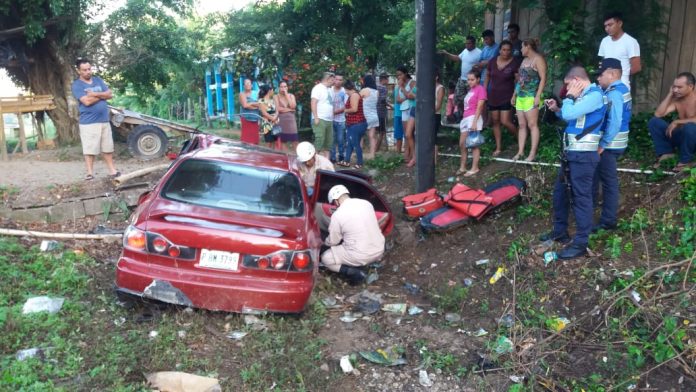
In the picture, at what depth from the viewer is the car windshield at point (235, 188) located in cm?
509

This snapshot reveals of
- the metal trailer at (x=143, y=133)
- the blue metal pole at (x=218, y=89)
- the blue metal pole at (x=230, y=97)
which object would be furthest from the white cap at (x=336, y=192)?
the blue metal pole at (x=218, y=89)

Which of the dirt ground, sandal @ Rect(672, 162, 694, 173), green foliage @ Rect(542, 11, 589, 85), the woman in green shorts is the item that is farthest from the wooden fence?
sandal @ Rect(672, 162, 694, 173)

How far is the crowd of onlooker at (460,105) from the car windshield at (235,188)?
3.58m

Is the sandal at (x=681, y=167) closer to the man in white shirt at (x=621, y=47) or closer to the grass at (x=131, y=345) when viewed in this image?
the man in white shirt at (x=621, y=47)

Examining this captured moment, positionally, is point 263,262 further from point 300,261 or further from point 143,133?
point 143,133

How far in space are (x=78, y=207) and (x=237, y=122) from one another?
11889 millimetres

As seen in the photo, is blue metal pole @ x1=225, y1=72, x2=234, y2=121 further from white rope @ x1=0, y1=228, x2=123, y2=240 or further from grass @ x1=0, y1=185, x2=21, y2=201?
white rope @ x1=0, y1=228, x2=123, y2=240

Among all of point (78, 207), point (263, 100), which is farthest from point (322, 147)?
point (78, 207)

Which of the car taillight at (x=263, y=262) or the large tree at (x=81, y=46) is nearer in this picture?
the car taillight at (x=263, y=262)

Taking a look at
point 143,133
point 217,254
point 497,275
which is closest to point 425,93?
point 497,275

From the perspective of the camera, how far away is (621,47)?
23.0 ft

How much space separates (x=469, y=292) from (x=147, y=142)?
7871 mm

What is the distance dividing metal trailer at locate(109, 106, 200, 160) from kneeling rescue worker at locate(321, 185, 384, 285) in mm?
5750

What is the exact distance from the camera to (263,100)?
36.6 feet
